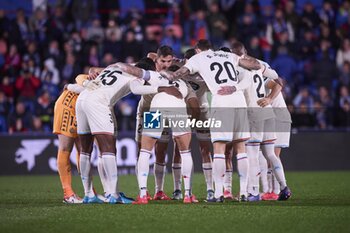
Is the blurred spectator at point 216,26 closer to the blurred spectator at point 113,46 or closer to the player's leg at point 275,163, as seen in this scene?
the blurred spectator at point 113,46

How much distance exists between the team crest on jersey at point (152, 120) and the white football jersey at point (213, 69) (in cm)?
88

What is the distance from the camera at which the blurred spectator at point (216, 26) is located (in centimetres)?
2428

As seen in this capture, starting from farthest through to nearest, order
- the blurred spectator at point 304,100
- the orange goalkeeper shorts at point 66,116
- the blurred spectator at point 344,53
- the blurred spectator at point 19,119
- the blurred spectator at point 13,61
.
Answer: the blurred spectator at point 344,53
the blurred spectator at point 13,61
the blurred spectator at point 304,100
the blurred spectator at point 19,119
the orange goalkeeper shorts at point 66,116

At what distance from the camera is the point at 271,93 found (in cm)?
1363

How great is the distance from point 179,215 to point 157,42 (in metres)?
13.2

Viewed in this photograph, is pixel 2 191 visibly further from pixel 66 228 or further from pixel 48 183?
pixel 66 228

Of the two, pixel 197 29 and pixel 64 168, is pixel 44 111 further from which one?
pixel 64 168

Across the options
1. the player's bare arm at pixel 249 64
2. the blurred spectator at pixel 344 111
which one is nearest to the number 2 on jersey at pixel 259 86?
the player's bare arm at pixel 249 64

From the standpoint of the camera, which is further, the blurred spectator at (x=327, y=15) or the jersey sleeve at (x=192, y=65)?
the blurred spectator at (x=327, y=15)

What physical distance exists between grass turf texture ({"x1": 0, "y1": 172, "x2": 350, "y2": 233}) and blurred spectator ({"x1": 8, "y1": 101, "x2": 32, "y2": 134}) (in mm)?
6956

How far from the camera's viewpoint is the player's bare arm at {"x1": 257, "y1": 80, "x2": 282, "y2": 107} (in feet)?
43.8

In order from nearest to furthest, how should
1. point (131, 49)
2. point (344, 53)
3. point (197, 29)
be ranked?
point (131, 49) < point (197, 29) < point (344, 53)

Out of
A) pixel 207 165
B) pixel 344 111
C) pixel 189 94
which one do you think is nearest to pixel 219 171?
pixel 207 165

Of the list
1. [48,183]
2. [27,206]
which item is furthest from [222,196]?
[48,183]
